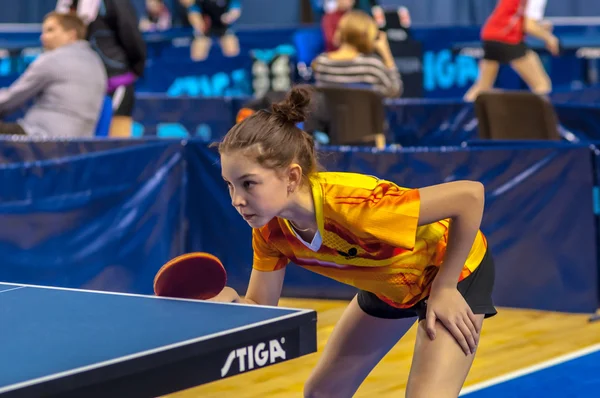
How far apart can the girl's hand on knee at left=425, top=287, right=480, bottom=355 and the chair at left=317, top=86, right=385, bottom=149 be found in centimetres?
442

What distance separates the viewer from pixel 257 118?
9.72ft

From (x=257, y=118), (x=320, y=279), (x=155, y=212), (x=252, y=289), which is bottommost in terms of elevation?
(x=320, y=279)

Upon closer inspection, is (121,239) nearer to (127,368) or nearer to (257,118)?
(257,118)

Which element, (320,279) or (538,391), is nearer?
(538,391)

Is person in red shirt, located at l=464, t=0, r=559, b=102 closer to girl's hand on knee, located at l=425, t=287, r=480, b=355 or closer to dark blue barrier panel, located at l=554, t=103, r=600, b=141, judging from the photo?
dark blue barrier panel, located at l=554, t=103, r=600, b=141

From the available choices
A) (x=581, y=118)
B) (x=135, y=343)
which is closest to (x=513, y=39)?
(x=581, y=118)

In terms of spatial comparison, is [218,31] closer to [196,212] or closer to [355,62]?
[355,62]

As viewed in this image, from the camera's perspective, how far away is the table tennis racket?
120 inches

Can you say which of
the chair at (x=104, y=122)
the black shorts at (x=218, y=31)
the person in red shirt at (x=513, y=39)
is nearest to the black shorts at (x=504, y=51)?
the person in red shirt at (x=513, y=39)

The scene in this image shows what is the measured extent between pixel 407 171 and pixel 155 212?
119cm

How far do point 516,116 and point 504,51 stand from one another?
260 cm

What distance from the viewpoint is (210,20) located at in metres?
15.8

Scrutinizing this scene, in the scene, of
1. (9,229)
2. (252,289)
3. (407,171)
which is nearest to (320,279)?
(407,171)

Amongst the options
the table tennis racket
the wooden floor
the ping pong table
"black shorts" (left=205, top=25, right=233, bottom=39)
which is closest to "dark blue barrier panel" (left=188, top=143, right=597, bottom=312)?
the wooden floor
